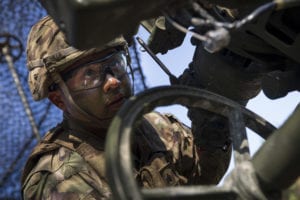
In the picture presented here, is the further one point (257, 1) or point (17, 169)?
point (17, 169)

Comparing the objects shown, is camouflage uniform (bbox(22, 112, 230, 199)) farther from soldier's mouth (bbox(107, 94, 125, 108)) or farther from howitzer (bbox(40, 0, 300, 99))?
howitzer (bbox(40, 0, 300, 99))

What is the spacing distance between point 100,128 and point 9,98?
5.13ft

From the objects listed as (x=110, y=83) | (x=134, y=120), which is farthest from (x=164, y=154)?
(x=134, y=120)

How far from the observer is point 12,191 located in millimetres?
4805

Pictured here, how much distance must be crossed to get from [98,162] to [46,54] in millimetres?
677

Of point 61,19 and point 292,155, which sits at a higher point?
point 61,19

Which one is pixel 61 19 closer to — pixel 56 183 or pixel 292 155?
pixel 292 155

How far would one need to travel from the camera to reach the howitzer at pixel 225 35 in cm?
207

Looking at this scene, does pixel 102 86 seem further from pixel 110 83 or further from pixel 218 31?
pixel 218 31

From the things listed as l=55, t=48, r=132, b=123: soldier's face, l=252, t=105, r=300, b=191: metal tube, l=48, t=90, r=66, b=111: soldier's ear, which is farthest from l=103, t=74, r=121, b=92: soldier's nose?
l=252, t=105, r=300, b=191: metal tube

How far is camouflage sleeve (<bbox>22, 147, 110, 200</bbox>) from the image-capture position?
3.52 meters

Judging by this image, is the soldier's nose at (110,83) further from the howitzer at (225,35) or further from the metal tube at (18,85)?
the metal tube at (18,85)

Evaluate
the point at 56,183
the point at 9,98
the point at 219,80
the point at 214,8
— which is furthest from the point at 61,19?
the point at 9,98

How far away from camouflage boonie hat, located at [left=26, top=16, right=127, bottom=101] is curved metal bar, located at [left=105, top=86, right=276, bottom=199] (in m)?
1.48
